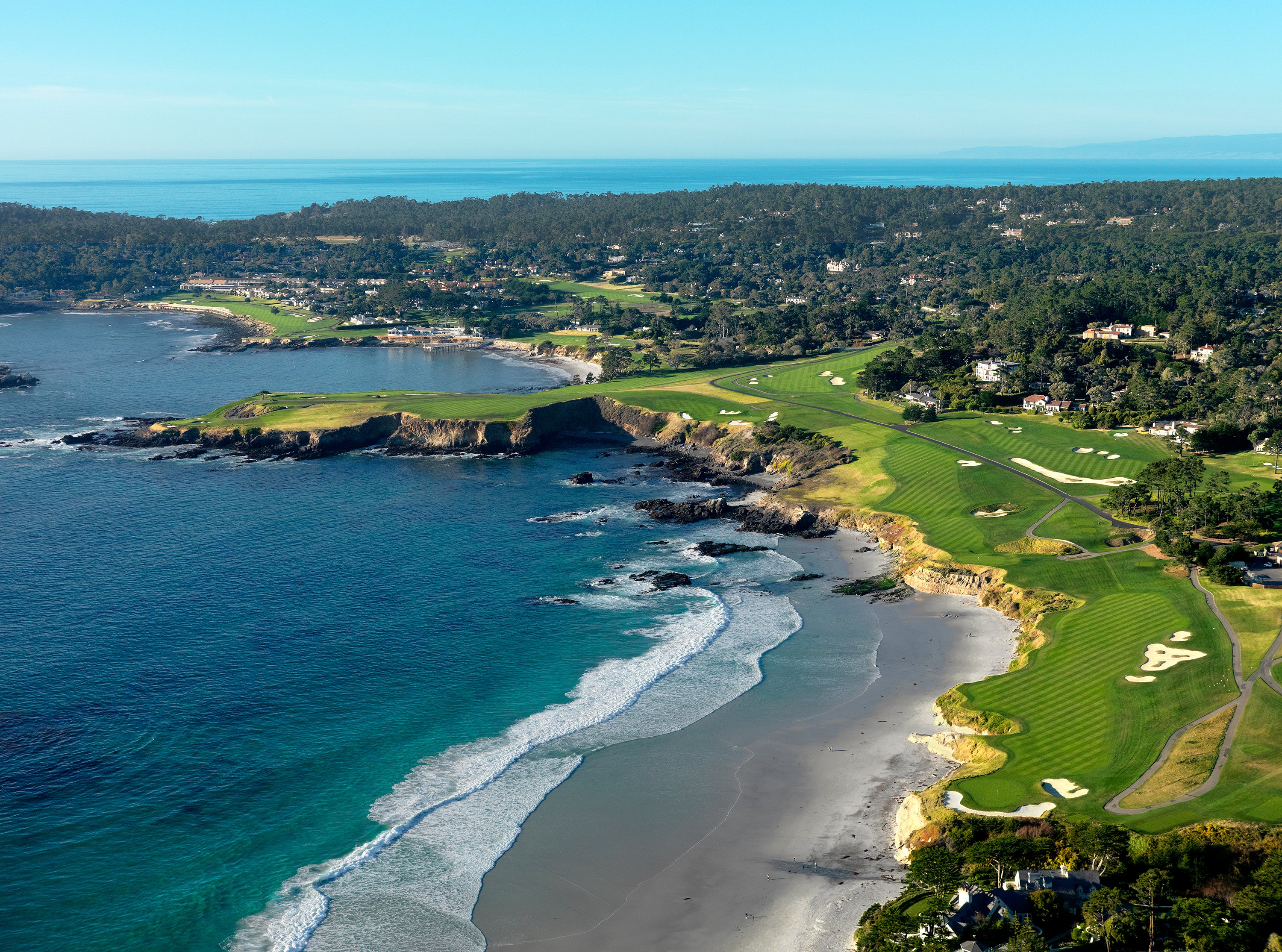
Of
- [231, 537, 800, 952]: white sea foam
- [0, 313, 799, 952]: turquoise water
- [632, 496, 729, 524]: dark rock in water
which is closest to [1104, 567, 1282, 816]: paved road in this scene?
[231, 537, 800, 952]: white sea foam

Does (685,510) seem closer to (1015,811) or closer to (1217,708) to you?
(1217,708)

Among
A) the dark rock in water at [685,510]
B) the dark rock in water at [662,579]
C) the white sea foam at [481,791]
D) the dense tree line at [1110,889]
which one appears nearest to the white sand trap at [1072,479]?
the dark rock in water at [685,510]

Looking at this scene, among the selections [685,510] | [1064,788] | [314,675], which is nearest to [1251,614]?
[1064,788]

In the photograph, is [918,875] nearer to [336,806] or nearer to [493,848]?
[493,848]

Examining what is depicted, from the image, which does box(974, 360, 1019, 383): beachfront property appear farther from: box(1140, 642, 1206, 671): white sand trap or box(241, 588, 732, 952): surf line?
box(241, 588, 732, 952): surf line

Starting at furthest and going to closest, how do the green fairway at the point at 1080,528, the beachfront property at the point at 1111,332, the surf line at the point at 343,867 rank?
the beachfront property at the point at 1111,332
the green fairway at the point at 1080,528
the surf line at the point at 343,867

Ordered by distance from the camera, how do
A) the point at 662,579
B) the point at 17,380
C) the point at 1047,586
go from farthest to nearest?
1. the point at 17,380
2. the point at 662,579
3. the point at 1047,586

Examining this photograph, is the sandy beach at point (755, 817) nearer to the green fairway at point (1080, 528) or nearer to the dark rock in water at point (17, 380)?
the green fairway at point (1080, 528)

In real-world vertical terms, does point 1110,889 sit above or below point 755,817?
above
